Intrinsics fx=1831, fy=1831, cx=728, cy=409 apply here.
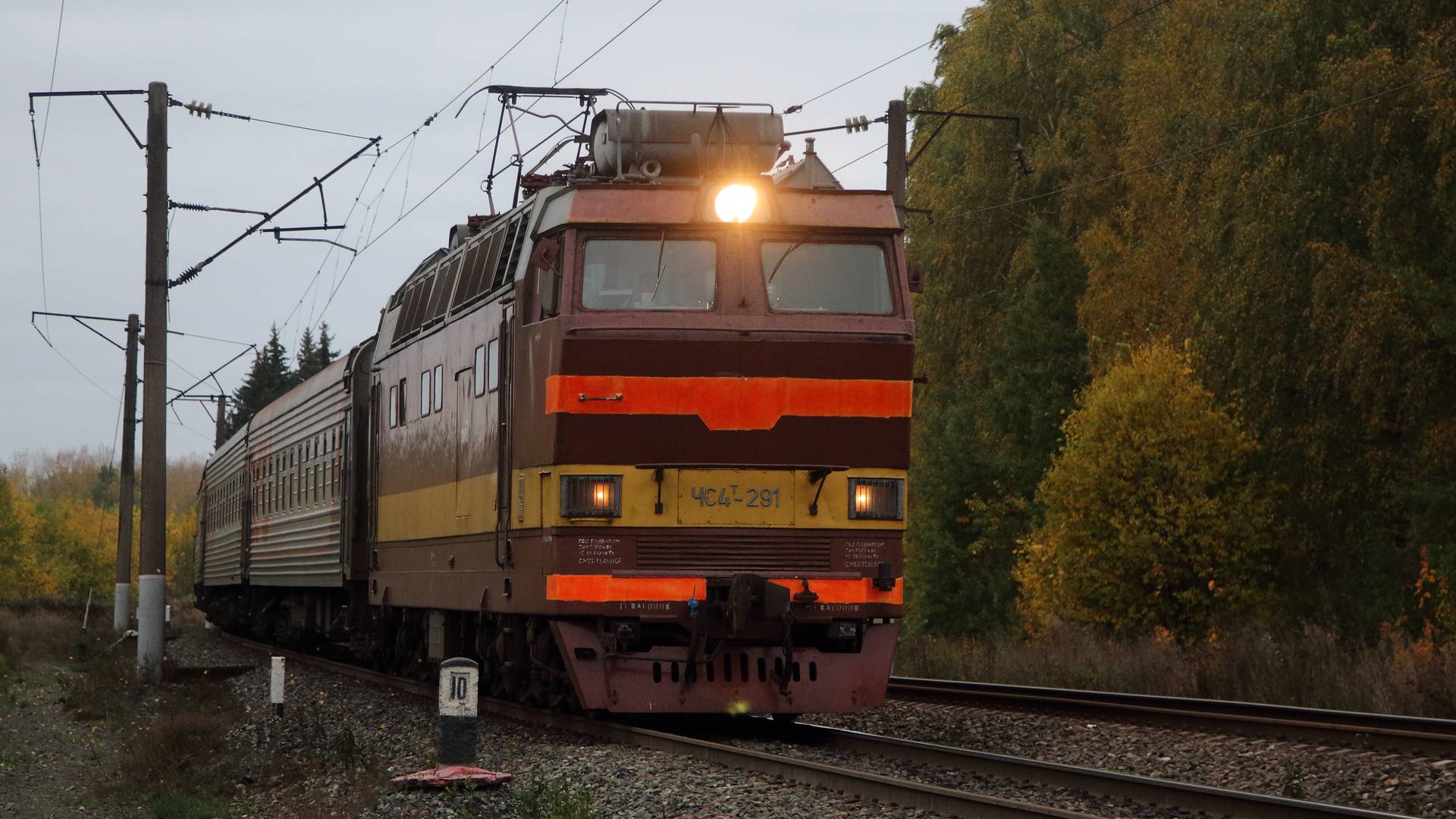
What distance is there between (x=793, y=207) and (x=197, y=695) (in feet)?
35.0

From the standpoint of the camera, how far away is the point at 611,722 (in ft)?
43.7

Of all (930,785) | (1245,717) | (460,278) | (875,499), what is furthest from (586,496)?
A: (1245,717)

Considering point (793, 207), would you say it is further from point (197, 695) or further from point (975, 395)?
point (975, 395)

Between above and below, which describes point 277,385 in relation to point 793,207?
above

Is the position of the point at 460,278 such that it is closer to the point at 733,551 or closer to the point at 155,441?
the point at 733,551

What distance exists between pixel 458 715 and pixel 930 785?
115 inches

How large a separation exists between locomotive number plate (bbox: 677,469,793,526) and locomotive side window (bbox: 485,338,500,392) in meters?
2.05

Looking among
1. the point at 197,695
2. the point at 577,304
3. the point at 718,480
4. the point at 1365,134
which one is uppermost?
the point at 1365,134

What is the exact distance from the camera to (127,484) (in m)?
36.9

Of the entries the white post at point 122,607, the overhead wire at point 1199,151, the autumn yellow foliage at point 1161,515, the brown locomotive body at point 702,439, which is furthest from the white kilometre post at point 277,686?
the white post at point 122,607

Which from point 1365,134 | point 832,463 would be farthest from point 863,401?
point 1365,134

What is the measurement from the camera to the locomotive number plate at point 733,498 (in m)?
12.4

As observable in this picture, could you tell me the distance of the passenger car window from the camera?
12.7m

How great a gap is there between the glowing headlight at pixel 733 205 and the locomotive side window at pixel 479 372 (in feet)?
8.35
